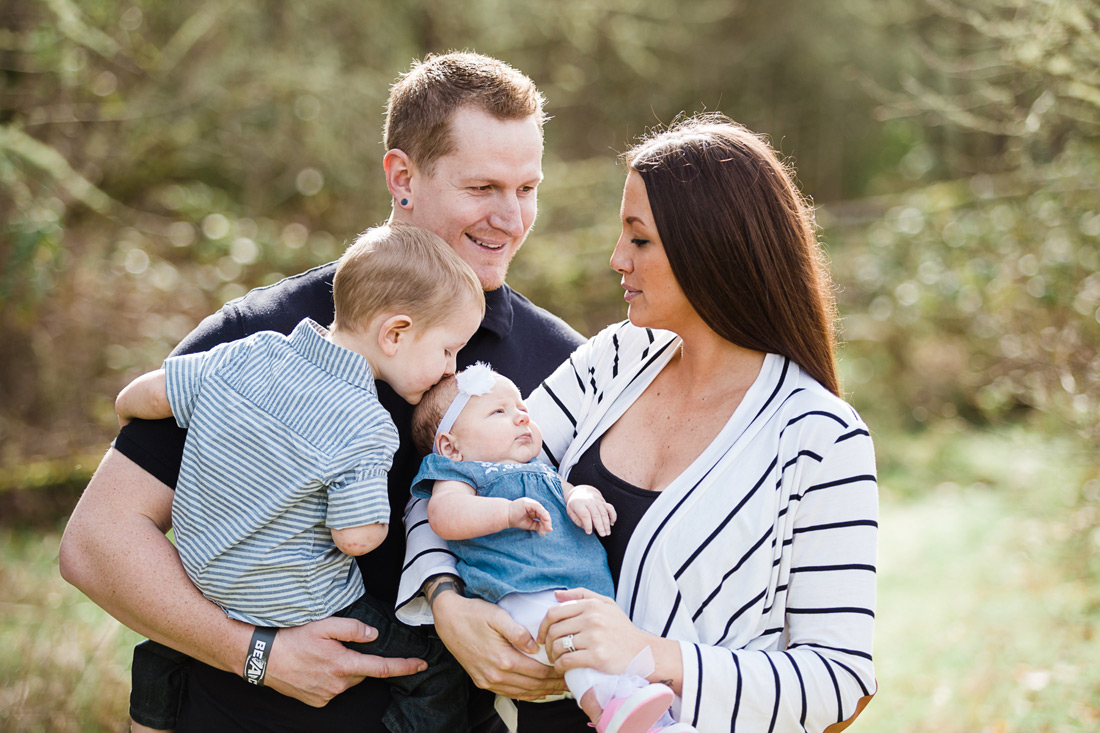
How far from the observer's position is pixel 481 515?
199 cm

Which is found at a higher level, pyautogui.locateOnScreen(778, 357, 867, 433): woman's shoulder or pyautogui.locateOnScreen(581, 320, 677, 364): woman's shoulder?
pyautogui.locateOnScreen(581, 320, 677, 364): woman's shoulder

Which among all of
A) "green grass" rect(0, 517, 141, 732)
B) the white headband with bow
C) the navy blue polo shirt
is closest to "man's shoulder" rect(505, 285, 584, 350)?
the navy blue polo shirt

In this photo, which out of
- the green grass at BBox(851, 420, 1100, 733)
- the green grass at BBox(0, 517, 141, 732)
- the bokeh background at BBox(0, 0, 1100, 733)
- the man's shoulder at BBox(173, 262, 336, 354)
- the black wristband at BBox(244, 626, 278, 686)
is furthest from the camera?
the green grass at BBox(851, 420, 1100, 733)

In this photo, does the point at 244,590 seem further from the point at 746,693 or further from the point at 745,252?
the point at 745,252

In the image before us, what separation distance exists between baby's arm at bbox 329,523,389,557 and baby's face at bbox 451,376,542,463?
12.3 inches

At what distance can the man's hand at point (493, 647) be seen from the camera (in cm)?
197

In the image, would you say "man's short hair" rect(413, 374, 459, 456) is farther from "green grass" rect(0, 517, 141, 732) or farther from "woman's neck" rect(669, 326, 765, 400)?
"green grass" rect(0, 517, 141, 732)

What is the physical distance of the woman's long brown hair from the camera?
6.73ft

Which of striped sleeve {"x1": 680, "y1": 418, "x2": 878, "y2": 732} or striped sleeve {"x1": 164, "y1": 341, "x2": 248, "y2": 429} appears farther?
striped sleeve {"x1": 164, "y1": 341, "x2": 248, "y2": 429}

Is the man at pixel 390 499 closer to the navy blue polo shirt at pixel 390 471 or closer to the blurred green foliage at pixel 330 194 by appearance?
the navy blue polo shirt at pixel 390 471

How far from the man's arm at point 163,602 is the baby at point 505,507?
0.34 meters

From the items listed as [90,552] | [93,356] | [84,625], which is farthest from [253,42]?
[90,552]

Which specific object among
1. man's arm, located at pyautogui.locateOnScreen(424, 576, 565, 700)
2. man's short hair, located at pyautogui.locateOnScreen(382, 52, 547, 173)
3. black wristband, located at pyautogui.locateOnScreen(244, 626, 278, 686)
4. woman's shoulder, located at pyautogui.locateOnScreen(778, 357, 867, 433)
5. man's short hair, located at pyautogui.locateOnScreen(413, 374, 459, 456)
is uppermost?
man's short hair, located at pyautogui.locateOnScreen(382, 52, 547, 173)

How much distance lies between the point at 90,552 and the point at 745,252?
5.50 ft
